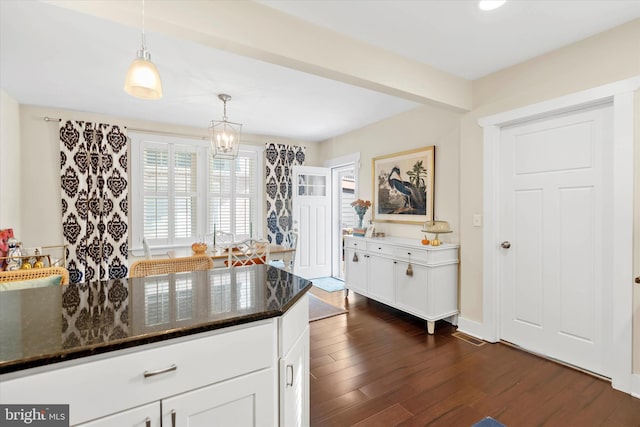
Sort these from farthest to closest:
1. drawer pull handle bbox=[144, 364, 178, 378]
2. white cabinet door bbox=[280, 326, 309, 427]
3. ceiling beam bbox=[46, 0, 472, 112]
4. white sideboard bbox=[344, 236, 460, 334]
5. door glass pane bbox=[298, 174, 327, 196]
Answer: door glass pane bbox=[298, 174, 327, 196], white sideboard bbox=[344, 236, 460, 334], ceiling beam bbox=[46, 0, 472, 112], white cabinet door bbox=[280, 326, 309, 427], drawer pull handle bbox=[144, 364, 178, 378]

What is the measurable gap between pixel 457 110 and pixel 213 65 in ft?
7.67

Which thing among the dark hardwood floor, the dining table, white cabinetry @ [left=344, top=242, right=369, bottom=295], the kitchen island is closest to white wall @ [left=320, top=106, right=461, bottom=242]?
white cabinetry @ [left=344, top=242, right=369, bottom=295]

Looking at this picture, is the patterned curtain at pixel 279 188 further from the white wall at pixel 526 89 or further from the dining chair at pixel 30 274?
the dining chair at pixel 30 274

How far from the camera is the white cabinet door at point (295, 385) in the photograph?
1.16 metres

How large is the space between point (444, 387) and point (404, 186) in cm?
239

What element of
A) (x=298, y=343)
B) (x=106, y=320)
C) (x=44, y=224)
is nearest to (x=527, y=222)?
(x=298, y=343)

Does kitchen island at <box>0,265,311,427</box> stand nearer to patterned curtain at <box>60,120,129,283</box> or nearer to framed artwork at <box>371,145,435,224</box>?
framed artwork at <box>371,145,435,224</box>

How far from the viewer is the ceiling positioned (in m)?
1.94

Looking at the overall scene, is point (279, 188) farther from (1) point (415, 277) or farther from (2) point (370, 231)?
(1) point (415, 277)

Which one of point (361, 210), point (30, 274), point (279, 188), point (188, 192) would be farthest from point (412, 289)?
point (188, 192)

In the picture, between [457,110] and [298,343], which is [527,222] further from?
[298,343]

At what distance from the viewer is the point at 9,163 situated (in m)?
3.30

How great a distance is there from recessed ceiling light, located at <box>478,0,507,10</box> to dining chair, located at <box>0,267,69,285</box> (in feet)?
9.66

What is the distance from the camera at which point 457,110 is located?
298 cm
